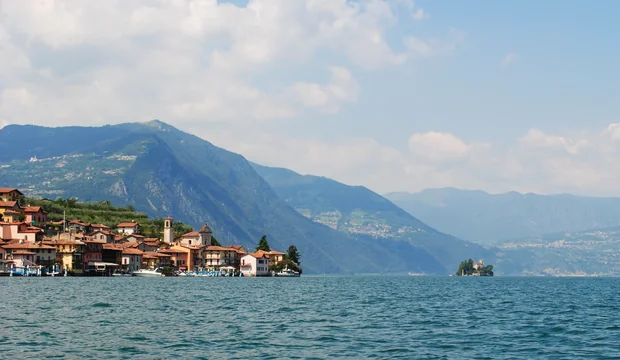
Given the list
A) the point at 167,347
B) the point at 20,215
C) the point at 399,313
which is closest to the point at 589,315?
the point at 399,313

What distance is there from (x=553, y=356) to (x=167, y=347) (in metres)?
21.1

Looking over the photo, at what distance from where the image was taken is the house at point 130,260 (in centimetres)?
19412

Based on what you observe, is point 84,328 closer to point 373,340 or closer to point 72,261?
point 373,340

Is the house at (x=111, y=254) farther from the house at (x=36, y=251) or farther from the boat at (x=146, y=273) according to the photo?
the house at (x=36, y=251)

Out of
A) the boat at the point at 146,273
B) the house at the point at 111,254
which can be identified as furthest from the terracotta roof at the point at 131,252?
the boat at the point at 146,273

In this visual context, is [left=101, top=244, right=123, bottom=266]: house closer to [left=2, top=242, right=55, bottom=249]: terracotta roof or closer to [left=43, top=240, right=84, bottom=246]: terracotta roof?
[left=43, top=240, right=84, bottom=246]: terracotta roof

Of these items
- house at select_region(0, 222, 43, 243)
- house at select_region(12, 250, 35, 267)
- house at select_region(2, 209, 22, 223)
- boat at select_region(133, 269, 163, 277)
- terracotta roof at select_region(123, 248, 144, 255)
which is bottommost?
boat at select_region(133, 269, 163, 277)

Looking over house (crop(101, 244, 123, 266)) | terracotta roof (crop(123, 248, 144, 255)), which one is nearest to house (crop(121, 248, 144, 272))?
terracotta roof (crop(123, 248, 144, 255))

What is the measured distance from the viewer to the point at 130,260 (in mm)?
195250

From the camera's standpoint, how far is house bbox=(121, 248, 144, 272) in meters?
194

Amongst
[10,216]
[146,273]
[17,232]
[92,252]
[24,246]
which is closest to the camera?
[24,246]

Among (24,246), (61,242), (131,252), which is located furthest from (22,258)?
(131,252)

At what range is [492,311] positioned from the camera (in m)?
74.6

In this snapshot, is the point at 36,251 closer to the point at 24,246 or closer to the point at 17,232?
the point at 24,246
